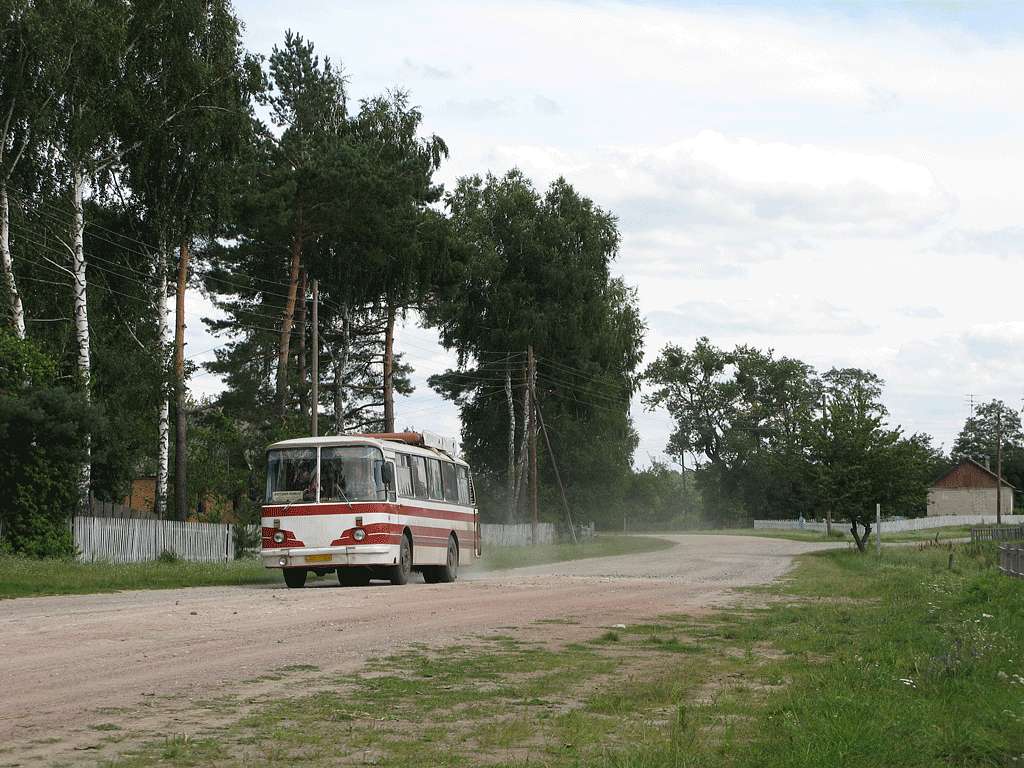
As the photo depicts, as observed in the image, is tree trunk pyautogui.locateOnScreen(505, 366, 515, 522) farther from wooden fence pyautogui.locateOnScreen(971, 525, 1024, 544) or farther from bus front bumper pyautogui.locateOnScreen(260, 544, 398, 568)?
bus front bumper pyautogui.locateOnScreen(260, 544, 398, 568)

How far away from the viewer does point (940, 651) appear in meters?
12.2

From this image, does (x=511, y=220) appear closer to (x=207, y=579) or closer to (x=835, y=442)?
(x=835, y=442)

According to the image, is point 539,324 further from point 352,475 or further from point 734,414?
point 734,414

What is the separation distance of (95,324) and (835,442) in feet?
87.0

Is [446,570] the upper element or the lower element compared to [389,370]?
lower

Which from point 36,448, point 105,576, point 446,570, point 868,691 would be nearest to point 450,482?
point 446,570

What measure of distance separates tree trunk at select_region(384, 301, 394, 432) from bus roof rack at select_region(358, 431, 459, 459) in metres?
25.5

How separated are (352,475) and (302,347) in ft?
101

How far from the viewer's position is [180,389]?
132ft

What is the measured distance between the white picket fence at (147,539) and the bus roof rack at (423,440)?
380 inches

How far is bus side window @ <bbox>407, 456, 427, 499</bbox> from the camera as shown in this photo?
27.5 meters

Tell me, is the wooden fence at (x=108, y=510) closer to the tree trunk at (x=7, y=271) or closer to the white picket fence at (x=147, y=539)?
the white picket fence at (x=147, y=539)

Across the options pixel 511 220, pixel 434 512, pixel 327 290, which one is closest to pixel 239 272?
pixel 327 290

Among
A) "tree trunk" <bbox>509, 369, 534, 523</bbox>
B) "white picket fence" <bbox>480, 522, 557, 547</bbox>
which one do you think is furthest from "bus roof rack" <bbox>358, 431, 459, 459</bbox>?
"tree trunk" <bbox>509, 369, 534, 523</bbox>
